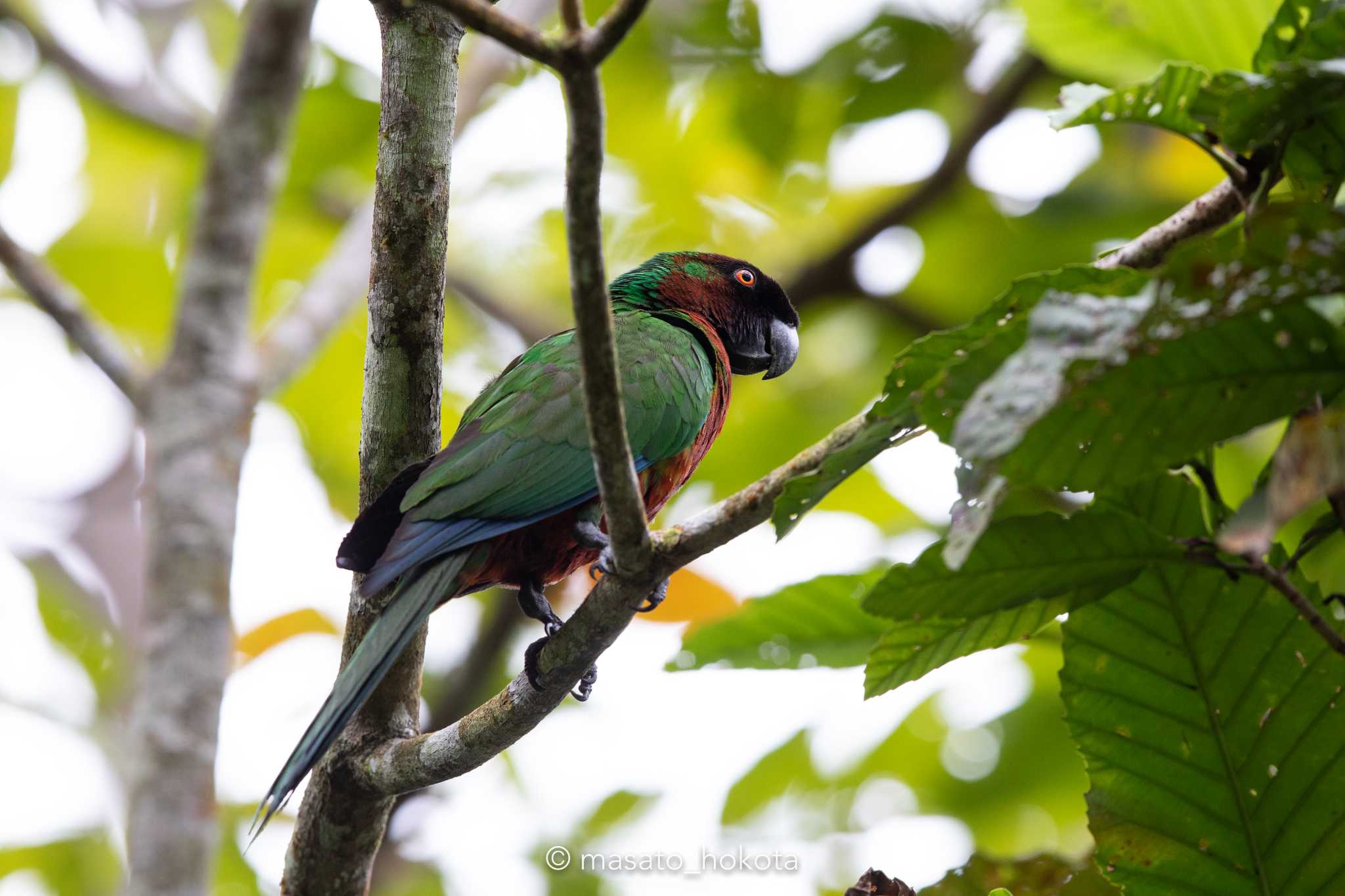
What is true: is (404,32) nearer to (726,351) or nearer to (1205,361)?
(1205,361)

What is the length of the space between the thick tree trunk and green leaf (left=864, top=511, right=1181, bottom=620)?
1.33m

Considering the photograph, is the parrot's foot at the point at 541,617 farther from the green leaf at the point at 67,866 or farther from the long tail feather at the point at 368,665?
the green leaf at the point at 67,866

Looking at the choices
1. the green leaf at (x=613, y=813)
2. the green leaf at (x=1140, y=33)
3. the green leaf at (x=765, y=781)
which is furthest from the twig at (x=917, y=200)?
the green leaf at (x=613, y=813)

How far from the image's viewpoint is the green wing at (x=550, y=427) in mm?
2938

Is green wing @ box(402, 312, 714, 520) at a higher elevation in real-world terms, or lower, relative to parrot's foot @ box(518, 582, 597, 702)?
higher

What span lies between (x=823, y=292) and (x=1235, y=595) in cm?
357

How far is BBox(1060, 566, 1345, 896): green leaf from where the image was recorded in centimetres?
180

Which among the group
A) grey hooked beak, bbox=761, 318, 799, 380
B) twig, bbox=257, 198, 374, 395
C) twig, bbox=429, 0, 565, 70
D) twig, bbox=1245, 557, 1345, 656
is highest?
twig, bbox=257, 198, 374, 395

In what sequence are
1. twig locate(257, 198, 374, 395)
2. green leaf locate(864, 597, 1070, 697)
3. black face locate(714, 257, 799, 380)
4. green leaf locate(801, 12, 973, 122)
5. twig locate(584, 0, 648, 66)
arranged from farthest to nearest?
green leaf locate(801, 12, 973, 122) → black face locate(714, 257, 799, 380) → twig locate(257, 198, 374, 395) → green leaf locate(864, 597, 1070, 697) → twig locate(584, 0, 648, 66)

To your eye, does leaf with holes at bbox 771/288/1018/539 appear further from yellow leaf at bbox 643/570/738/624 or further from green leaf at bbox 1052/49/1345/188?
yellow leaf at bbox 643/570/738/624

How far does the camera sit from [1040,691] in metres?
3.77

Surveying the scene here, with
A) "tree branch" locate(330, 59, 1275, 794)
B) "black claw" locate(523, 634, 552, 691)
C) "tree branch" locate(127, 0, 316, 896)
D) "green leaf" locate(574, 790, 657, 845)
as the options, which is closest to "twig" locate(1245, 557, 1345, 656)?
"tree branch" locate(330, 59, 1275, 794)

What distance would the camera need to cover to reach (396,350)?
8.65ft

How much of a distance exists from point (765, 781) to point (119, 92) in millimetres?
4380
